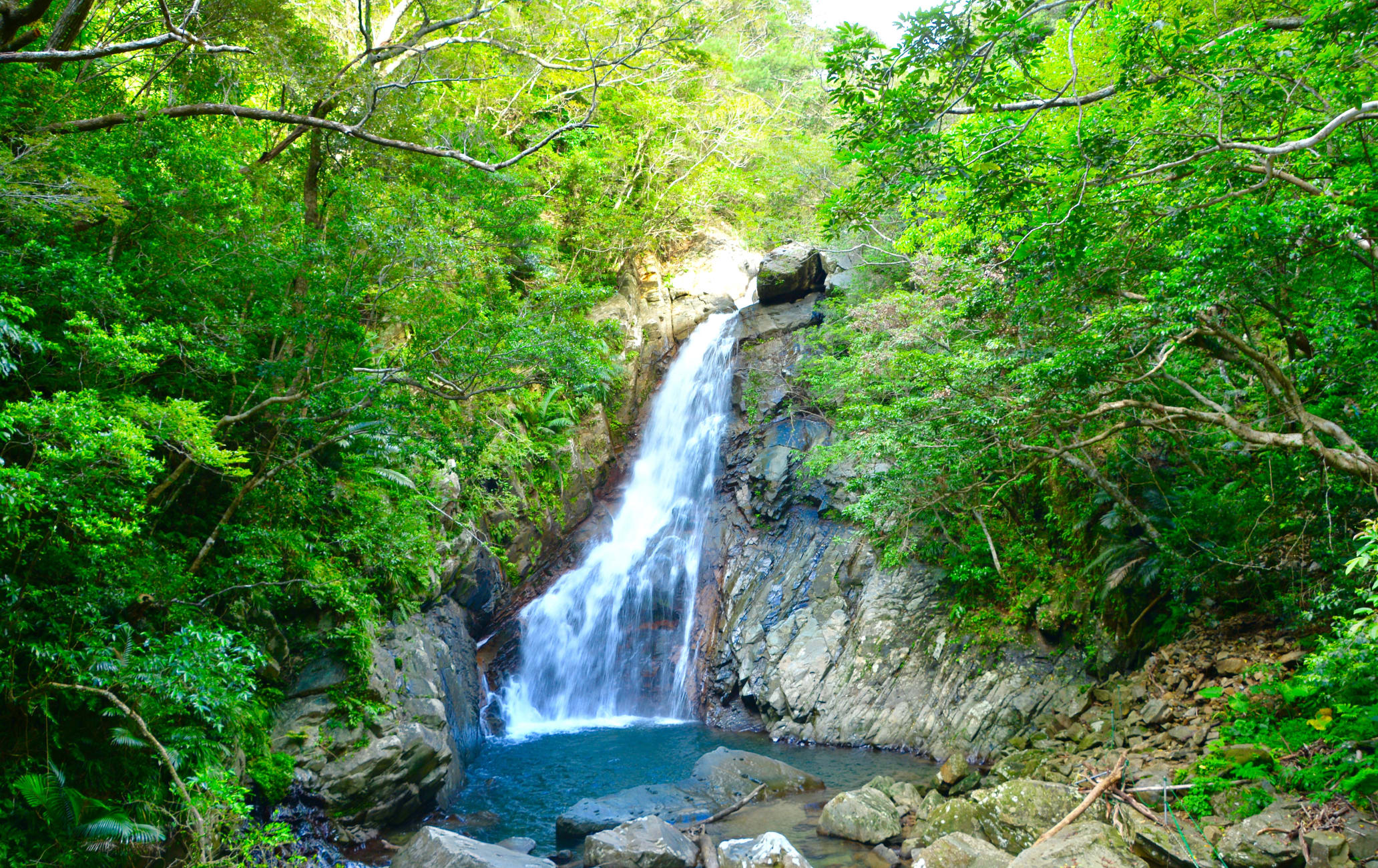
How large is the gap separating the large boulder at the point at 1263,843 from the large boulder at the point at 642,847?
17.1 feet

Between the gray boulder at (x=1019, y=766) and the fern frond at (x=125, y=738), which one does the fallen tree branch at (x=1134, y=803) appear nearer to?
the gray boulder at (x=1019, y=766)

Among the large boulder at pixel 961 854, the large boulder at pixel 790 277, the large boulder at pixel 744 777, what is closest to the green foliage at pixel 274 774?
the large boulder at pixel 744 777

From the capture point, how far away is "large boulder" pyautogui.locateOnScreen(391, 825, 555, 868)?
6633 millimetres

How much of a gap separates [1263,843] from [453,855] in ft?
23.0

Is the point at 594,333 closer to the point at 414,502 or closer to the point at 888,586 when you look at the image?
the point at 414,502

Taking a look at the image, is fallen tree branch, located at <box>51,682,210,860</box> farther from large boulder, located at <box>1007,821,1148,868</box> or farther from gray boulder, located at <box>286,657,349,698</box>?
large boulder, located at <box>1007,821,1148,868</box>

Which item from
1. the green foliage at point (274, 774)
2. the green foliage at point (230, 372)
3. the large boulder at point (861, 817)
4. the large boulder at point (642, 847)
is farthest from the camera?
the large boulder at point (861, 817)

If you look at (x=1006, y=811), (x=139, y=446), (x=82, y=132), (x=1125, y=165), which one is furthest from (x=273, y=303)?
(x=1006, y=811)

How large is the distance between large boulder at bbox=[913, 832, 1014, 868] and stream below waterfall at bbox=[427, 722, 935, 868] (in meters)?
1.19

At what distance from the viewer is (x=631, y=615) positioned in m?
16.4

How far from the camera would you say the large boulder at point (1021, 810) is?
7.41 m

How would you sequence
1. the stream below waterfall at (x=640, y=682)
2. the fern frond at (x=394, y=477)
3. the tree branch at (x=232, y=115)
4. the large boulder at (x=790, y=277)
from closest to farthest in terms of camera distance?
the tree branch at (x=232, y=115) → the stream below waterfall at (x=640, y=682) → the fern frond at (x=394, y=477) → the large boulder at (x=790, y=277)

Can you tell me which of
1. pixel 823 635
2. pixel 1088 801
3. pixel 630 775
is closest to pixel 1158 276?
pixel 1088 801

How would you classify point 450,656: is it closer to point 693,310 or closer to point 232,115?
point 232,115
